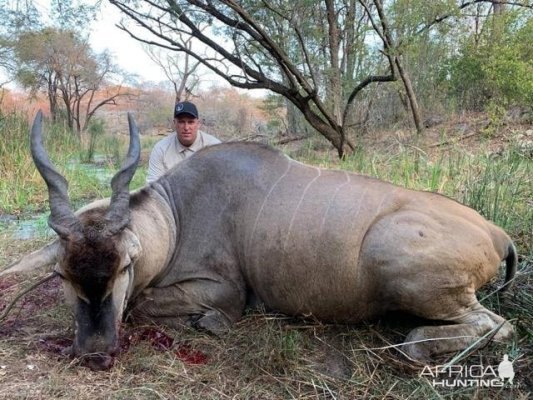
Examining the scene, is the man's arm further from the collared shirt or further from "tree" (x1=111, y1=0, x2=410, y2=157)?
"tree" (x1=111, y1=0, x2=410, y2=157)

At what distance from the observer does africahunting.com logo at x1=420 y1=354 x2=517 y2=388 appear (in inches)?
88.4

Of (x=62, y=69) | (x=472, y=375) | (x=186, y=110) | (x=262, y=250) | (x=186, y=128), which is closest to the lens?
(x=472, y=375)

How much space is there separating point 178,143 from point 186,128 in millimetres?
201

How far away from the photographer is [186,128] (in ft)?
15.1

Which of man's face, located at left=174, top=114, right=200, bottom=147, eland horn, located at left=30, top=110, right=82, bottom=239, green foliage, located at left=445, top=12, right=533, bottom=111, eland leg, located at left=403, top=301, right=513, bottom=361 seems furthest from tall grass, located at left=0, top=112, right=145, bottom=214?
green foliage, located at left=445, top=12, right=533, bottom=111

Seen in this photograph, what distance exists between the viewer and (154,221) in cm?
284

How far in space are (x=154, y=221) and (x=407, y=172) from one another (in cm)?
267

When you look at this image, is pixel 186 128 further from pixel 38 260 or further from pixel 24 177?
pixel 24 177

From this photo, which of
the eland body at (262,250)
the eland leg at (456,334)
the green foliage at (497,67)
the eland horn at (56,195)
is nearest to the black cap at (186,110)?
the eland body at (262,250)

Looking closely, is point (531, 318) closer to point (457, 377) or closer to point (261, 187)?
point (457, 377)

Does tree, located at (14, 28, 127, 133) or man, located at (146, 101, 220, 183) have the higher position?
tree, located at (14, 28, 127, 133)

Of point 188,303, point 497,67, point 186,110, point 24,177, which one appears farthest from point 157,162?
point 497,67

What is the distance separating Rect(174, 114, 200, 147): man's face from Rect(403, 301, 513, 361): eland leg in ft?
9.09

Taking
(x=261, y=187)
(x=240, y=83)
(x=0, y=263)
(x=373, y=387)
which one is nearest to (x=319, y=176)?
(x=261, y=187)
